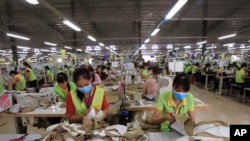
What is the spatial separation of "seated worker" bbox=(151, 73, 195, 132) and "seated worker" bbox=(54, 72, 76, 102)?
1.74 meters

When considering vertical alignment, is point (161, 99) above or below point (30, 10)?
below

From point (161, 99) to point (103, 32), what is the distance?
14.5 m

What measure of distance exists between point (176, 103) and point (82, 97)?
3.42ft

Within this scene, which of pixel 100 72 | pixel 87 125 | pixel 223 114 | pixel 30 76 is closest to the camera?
pixel 87 125

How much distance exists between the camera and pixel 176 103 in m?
2.38

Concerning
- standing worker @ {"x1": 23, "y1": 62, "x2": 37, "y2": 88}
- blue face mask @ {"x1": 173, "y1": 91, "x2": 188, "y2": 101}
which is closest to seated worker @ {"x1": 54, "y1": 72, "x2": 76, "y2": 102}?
blue face mask @ {"x1": 173, "y1": 91, "x2": 188, "y2": 101}

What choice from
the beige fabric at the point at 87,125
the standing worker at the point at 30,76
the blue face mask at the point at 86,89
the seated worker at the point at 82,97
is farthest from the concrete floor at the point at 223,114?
the beige fabric at the point at 87,125

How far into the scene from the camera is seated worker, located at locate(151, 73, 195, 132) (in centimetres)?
229

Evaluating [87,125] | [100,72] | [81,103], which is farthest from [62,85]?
Answer: [100,72]

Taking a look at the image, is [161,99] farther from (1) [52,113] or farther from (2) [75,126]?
(1) [52,113]

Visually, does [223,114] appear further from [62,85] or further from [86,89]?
[86,89]

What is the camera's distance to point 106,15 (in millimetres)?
12141

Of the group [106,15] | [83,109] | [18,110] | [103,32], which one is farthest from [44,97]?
[103,32]

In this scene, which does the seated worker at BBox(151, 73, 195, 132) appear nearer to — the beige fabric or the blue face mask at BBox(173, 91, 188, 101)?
the blue face mask at BBox(173, 91, 188, 101)
